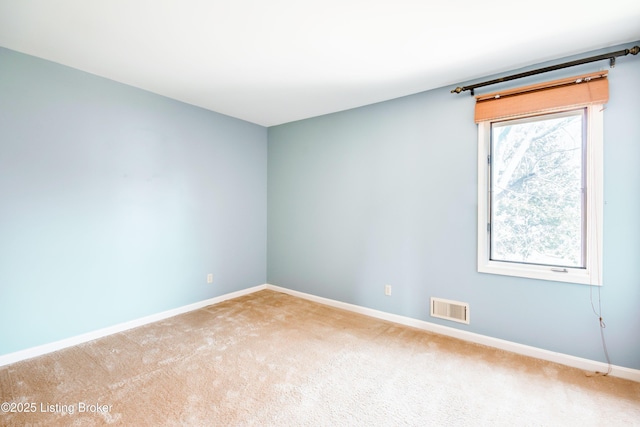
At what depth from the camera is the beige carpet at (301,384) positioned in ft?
5.69

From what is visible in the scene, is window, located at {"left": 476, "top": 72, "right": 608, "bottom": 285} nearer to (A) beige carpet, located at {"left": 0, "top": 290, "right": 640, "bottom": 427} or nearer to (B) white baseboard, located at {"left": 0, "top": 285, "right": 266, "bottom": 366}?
(A) beige carpet, located at {"left": 0, "top": 290, "right": 640, "bottom": 427}

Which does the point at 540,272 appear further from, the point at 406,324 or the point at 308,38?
the point at 308,38

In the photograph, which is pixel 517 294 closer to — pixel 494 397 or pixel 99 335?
pixel 494 397

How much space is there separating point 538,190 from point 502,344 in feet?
4.67

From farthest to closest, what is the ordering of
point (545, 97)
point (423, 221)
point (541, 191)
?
1. point (423, 221)
2. point (541, 191)
3. point (545, 97)

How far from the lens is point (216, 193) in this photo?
3.80 metres

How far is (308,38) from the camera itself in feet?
6.96

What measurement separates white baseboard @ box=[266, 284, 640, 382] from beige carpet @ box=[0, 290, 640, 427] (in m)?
0.09

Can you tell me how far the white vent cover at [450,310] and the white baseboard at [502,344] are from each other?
0.11 metres

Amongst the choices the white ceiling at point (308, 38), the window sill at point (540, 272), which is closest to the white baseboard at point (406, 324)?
the window sill at point (540, 272)

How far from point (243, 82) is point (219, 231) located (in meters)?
1.94

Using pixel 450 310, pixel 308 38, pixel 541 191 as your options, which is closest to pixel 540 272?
pixel 541 191

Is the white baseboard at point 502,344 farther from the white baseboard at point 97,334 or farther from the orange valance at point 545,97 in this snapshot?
the orange valance at point 545,97

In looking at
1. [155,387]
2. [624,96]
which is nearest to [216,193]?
[155,387]
